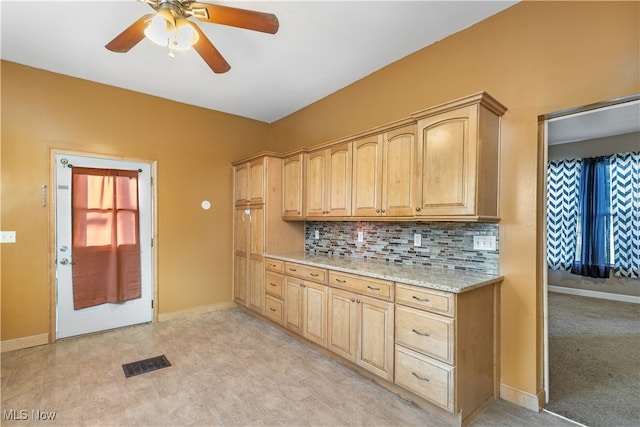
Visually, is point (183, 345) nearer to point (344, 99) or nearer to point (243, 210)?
point (243, 210)

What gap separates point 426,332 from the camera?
208 centimetres

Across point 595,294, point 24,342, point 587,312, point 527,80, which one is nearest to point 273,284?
point 24,342

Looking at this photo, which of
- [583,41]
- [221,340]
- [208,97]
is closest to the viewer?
[583,41]

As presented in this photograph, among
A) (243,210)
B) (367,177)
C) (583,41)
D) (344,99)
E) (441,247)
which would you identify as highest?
(344,99)

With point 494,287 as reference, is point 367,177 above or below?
above

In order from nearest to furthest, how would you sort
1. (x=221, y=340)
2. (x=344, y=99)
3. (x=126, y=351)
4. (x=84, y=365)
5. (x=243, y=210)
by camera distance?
1. (x=84, y=365)
2. (x=126, y=351)
3. (x=221, y=340)
4. (x=344, y=99)
5. (x=243, y=210)

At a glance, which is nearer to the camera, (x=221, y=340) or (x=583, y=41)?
(x=583, y=41)

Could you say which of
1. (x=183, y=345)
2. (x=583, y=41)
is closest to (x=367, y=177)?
(x=583, y=41)

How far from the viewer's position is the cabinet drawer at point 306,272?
9.76 feet

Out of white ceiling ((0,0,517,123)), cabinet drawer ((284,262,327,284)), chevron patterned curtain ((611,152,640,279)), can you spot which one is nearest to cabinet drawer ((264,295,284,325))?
cabinet drawer ((284,262,327,284))

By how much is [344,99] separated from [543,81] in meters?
2.09

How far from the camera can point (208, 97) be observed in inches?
158

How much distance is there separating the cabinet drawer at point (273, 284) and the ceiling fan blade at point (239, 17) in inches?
99.8

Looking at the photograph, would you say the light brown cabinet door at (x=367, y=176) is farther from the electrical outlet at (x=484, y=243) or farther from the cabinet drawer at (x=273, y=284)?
the cabinet drawer at (x=273, y=284)
